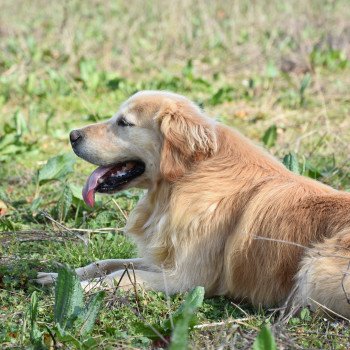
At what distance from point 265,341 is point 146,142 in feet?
6.83

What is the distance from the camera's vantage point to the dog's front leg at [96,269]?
474cm

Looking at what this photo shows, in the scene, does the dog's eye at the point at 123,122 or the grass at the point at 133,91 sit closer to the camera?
the grass at the point at 133,91

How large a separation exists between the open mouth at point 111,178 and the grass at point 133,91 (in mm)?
433

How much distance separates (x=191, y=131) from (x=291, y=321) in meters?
1.30

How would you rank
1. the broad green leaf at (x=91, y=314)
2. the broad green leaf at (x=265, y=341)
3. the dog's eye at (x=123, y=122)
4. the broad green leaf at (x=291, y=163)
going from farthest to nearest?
the broad green leaf at (x=291, y=163) → the dog's eye at (x=123, y=122) → the broad green leaf at (x=91, y=314) → the broad green leaf at (x=265, y=341)

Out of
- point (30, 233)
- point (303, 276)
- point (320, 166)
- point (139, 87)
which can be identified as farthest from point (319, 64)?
point (303, 276)

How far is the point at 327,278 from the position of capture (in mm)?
4102

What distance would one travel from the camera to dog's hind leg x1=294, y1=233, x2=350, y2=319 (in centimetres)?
404

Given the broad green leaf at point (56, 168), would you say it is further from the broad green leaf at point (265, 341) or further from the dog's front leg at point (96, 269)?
the broad green leaf at point (265, 341)

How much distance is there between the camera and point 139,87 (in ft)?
34.4

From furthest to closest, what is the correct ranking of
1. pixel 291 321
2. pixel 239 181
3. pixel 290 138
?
pixel 290 138 → pixel 239 181 → pixel 291 321

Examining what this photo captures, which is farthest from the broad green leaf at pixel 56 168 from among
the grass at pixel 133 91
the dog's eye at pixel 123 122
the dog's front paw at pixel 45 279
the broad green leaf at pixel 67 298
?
the broad green leaf at pixel 67 298

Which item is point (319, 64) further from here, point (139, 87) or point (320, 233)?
point (320, 233)

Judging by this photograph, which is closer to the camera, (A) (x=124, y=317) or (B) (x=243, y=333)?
(B) (x=243, y=333)
